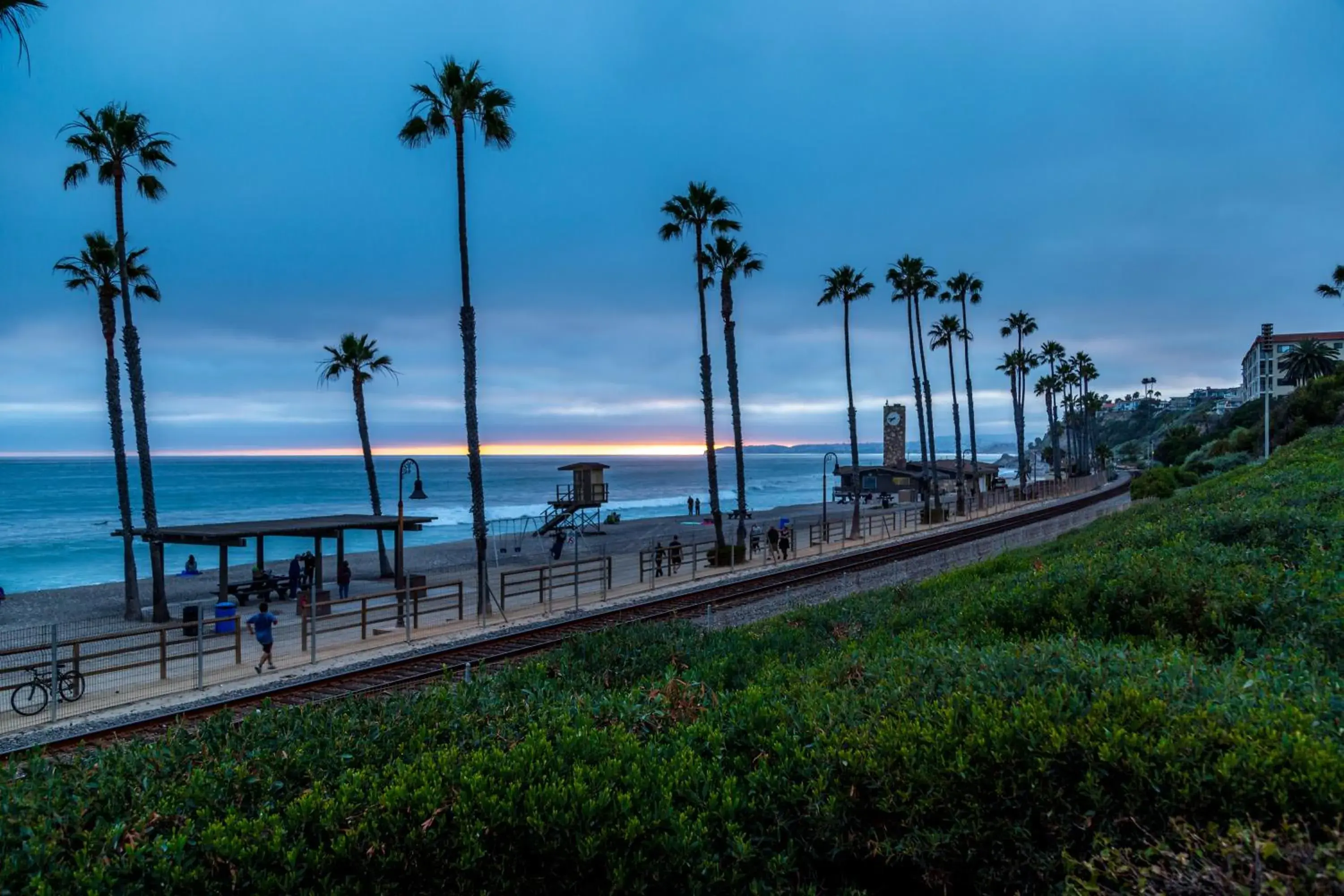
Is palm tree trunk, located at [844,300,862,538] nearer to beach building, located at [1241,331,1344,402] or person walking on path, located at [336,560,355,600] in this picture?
person walking on path, located at [336,560,355,600]

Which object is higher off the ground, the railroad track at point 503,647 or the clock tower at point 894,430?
the clock tower at point 894,430

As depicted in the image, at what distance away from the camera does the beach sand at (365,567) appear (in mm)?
27578

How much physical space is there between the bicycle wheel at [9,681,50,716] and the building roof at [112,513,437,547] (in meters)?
7.55

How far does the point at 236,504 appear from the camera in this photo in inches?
4284

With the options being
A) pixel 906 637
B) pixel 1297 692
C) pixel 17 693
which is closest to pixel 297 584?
pixel 17 693

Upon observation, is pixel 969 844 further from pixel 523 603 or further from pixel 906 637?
pixel 523 603

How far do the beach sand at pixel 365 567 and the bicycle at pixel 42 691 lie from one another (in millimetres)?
13263

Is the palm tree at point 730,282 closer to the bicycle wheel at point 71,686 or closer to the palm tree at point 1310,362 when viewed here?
the bicycle wheel at point 71,686

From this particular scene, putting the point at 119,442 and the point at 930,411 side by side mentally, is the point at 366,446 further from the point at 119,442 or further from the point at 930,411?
the point at 930,411

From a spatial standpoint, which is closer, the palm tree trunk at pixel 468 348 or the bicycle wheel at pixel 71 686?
the bicycle wheel at pixel 71 686

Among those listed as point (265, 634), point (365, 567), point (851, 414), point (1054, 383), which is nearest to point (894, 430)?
point (1054, 383)

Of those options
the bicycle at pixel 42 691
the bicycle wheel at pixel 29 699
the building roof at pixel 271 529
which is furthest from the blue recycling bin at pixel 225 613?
the bicycle at pixel 42 691

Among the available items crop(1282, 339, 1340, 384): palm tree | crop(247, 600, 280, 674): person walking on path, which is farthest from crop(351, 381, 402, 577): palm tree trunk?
crop(1282, 339, 1340, 384): palm tree

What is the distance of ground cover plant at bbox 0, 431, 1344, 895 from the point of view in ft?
10.8
